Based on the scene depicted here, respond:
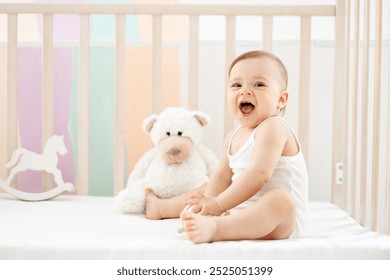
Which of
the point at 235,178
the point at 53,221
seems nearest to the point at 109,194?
the point at 53,221

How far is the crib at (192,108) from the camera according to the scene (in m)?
1.13

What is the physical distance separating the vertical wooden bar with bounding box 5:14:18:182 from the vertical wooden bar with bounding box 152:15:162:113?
0.42 m

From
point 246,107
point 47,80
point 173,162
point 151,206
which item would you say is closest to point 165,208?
point 151,206

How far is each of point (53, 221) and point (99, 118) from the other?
2.34 ft

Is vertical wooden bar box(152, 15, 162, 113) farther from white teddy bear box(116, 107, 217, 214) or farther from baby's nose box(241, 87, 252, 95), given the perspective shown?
baby's nose box(241, 87, 252, 95)

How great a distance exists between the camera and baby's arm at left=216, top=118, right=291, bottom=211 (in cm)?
118

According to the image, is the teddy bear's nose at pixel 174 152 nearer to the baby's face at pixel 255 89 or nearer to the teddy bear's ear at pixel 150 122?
the teddy bear's ear at pixel 150 122

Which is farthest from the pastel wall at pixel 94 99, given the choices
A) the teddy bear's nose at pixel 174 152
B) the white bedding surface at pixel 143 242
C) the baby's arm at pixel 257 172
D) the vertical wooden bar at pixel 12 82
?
the baby's arm at pixel 257 172

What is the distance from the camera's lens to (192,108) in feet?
5.99

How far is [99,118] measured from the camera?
2070mm

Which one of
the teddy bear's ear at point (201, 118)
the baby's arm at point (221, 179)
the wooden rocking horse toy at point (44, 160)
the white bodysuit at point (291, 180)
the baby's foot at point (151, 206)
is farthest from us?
the wooden rocking horse toy at point (44, 160)

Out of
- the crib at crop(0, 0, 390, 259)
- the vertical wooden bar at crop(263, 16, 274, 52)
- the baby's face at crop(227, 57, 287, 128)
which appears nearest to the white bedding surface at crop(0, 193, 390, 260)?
the crib at crop(0, 0, 390, 259)

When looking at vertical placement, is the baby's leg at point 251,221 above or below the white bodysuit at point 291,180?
below

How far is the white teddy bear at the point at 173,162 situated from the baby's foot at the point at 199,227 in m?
0.45
